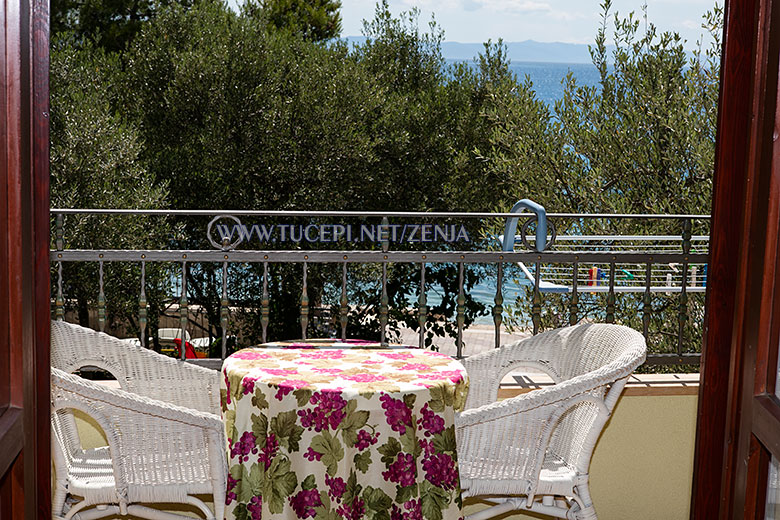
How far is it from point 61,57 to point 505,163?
5.84 meters

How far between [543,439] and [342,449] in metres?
0.63

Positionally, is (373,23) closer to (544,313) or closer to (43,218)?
(544,313)

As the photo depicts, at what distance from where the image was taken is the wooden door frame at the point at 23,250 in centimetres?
129

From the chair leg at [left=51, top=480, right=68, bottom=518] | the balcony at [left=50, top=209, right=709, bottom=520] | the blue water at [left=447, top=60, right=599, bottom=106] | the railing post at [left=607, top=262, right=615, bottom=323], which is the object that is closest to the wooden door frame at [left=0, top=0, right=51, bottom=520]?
the chair leg at [left=51, top=480, right=68, bottom=518]

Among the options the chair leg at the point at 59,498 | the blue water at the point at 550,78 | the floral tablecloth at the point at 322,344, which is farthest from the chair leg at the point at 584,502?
the blue water at the point at 550,78

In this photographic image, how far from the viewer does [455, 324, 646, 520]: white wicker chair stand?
248 centimetres

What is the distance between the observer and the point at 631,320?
8.73 m

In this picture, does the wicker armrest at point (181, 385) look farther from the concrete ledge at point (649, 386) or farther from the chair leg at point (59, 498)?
the concrete ledge at point (649, 386)

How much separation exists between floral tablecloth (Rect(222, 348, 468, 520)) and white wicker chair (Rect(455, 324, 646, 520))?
0.51ft

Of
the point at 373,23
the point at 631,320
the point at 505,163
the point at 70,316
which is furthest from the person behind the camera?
the point at 373,23

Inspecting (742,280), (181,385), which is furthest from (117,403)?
(742,280)

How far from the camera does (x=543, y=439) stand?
252 centimetres

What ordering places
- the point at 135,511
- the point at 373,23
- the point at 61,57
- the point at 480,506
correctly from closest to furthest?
the point at 135,511 → the point at 480,506 → the point at 61,57 → the point at 373,23

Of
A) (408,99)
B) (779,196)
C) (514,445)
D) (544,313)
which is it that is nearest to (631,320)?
(544,313)
